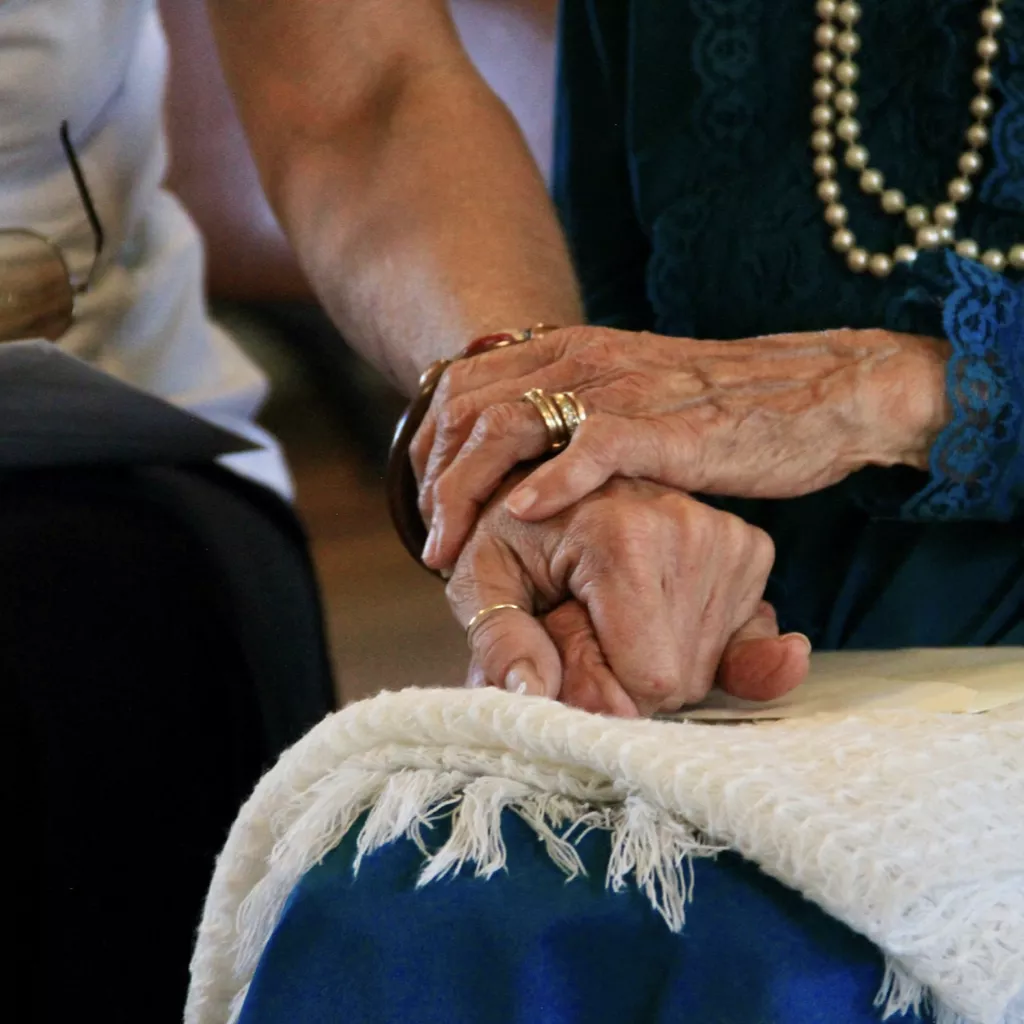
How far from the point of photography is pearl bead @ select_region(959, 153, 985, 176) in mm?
508

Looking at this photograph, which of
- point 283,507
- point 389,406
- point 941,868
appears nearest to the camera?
point 941,868

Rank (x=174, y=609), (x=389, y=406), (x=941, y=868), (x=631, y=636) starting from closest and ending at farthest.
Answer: (x=941, y=868)
(x=631, y=636)
(x=174, y=609)
(x=389, y=406)

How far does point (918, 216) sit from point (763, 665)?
0.25 metres

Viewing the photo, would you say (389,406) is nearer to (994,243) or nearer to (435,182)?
(435,182)

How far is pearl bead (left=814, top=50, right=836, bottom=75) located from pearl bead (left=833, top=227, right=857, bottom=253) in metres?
0.08

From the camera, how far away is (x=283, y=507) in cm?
62

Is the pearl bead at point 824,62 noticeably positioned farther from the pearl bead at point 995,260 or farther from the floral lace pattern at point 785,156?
the pearl bead at point 995,260

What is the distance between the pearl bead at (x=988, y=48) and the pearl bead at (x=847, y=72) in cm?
6

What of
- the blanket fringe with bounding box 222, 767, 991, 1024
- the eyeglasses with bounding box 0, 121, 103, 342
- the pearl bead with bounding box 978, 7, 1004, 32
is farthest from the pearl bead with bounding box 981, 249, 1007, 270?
the eyeglasses with bounding box 0, 121, 103, 342

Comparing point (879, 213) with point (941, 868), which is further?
point (879, 213)

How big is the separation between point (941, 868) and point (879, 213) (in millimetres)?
359

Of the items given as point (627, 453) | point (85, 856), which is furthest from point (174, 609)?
point (627, 453)

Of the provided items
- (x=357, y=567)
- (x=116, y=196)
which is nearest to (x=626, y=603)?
(x=116, y=196)

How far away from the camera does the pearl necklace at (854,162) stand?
51cm
